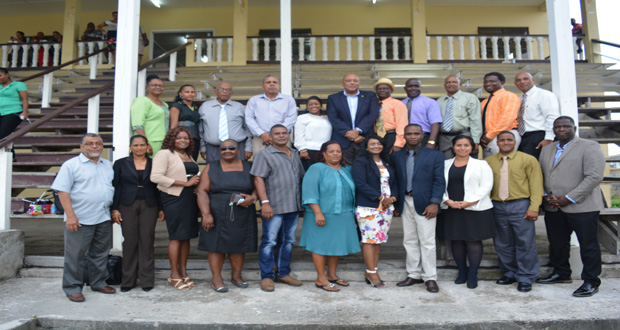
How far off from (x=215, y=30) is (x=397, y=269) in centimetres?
1140

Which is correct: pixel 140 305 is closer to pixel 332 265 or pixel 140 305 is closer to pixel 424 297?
pixel 332 265

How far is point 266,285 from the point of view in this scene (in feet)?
13.3

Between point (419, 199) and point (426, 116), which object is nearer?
point (419, 199)

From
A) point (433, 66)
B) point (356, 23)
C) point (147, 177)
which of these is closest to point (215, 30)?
point (356, 23)

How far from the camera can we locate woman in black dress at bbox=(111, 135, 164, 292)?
4004 millimetres

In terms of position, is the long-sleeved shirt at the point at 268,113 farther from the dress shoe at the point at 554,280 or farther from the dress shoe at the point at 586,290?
the dress shoe at the point at 586,290

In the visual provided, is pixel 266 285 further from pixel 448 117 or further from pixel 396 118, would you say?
pixel 448 117

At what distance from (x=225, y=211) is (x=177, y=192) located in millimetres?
490

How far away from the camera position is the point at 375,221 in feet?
13.5

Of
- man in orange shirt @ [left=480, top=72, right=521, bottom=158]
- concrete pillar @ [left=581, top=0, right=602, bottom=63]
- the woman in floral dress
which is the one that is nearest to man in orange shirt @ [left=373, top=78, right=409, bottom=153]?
the woman in floral dress

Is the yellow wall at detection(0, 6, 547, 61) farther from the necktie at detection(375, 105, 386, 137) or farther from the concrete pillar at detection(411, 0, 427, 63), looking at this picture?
the necktie at detection(375, 105, 386, 137)

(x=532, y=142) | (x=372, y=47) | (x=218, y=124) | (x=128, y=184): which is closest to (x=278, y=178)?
(x=218, y=124)

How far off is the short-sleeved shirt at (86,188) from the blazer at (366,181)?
2.34 meters

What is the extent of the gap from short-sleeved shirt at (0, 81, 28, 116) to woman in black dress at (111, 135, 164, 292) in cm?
323
